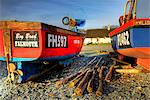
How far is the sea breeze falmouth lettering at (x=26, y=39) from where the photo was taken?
5.46 meters

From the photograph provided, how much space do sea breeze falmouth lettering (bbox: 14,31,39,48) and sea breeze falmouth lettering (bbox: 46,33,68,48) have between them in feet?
1.32

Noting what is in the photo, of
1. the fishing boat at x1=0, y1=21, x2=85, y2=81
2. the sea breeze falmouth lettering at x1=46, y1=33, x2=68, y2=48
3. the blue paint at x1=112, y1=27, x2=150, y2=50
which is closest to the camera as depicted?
the fishing boat at x1=0, y1=21, x2=85, y2=81

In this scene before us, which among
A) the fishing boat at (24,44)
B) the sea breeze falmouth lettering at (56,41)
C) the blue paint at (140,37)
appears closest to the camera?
the fishing boat at (24,44)

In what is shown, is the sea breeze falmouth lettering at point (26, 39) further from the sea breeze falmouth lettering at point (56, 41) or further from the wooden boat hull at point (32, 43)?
the sea breeze falmouth lettering at point (56, 41)

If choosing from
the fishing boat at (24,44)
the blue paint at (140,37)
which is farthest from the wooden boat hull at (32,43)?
the blue paint at (140,37)

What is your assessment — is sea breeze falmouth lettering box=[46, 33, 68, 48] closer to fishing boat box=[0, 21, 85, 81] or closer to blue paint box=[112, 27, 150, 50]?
fishing boat box=[0, 21, 85, 81]

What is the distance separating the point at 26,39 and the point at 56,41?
3.22 feet

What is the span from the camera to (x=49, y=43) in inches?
231

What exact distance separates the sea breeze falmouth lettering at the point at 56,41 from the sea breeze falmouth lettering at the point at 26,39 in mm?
401

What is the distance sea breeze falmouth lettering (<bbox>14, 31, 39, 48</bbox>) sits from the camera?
546 centimetres

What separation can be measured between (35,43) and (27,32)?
0.99 feet

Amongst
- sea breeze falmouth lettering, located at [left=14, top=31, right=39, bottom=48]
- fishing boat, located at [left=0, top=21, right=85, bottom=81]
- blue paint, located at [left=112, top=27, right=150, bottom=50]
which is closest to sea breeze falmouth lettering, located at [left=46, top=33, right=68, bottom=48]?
fishing boat, located at [left=0, top=21, right=85, bottom=81]

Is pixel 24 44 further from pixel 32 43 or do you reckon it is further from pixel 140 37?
pixel 140 37

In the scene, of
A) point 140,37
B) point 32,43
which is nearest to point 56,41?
point 32,43
